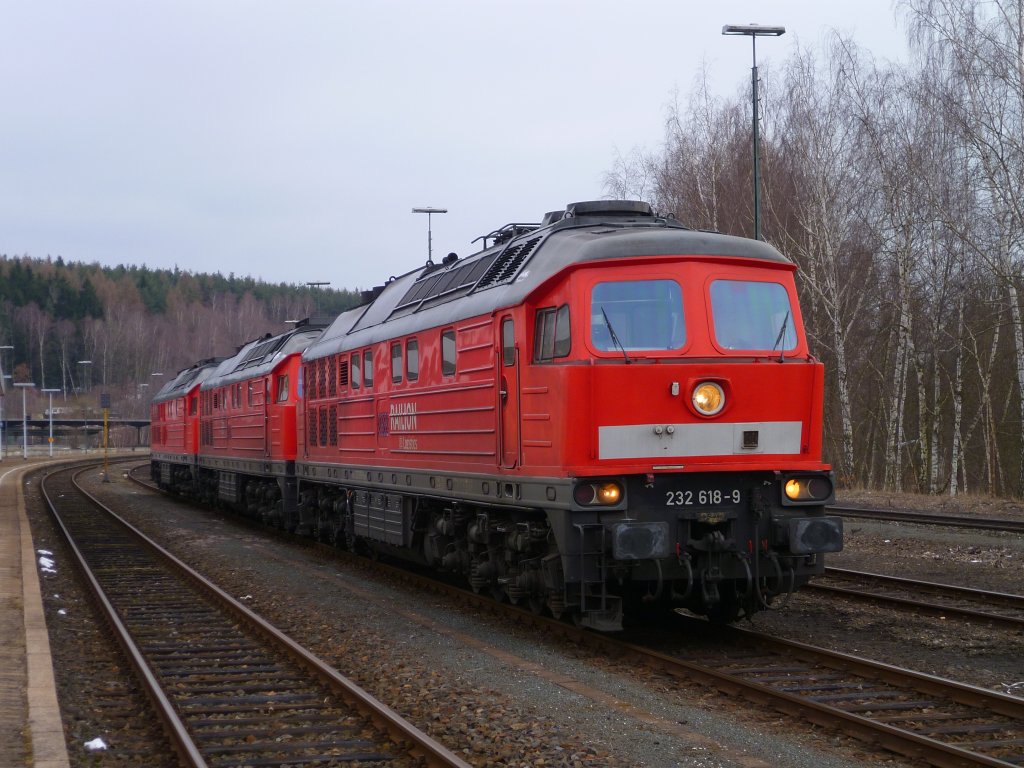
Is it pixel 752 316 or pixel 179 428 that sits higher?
pixel 752 316

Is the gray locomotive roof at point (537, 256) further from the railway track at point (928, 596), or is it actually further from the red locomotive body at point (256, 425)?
the red locomotive body at point (256, 425)

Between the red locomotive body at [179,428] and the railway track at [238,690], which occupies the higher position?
Answer: the red locomotive body at [179,428]

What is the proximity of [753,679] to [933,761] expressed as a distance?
2.25 m

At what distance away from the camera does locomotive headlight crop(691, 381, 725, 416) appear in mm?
9180

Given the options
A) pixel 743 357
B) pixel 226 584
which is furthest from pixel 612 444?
pixel 226 584

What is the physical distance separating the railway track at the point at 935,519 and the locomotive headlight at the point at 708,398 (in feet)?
32.7

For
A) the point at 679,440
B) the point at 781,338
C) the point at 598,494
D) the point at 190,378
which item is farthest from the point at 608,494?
the point at 190,378

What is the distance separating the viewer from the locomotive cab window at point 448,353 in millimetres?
11602

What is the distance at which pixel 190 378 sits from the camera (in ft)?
113

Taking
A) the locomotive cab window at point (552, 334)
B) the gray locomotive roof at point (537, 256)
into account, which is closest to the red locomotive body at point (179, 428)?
the gray locomotive roof at point (537, 256)

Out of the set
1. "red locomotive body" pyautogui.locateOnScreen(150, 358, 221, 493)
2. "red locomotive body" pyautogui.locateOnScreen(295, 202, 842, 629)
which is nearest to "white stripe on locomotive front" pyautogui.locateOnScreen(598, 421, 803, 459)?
"red locomotive body" pyautogui.locateOnScreen(295, 202, 842, 629)

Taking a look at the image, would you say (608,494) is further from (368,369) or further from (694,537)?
(368,369)

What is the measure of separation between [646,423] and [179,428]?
2677cm

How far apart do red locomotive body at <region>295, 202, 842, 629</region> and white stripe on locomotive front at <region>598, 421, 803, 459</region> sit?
0.01 meters
